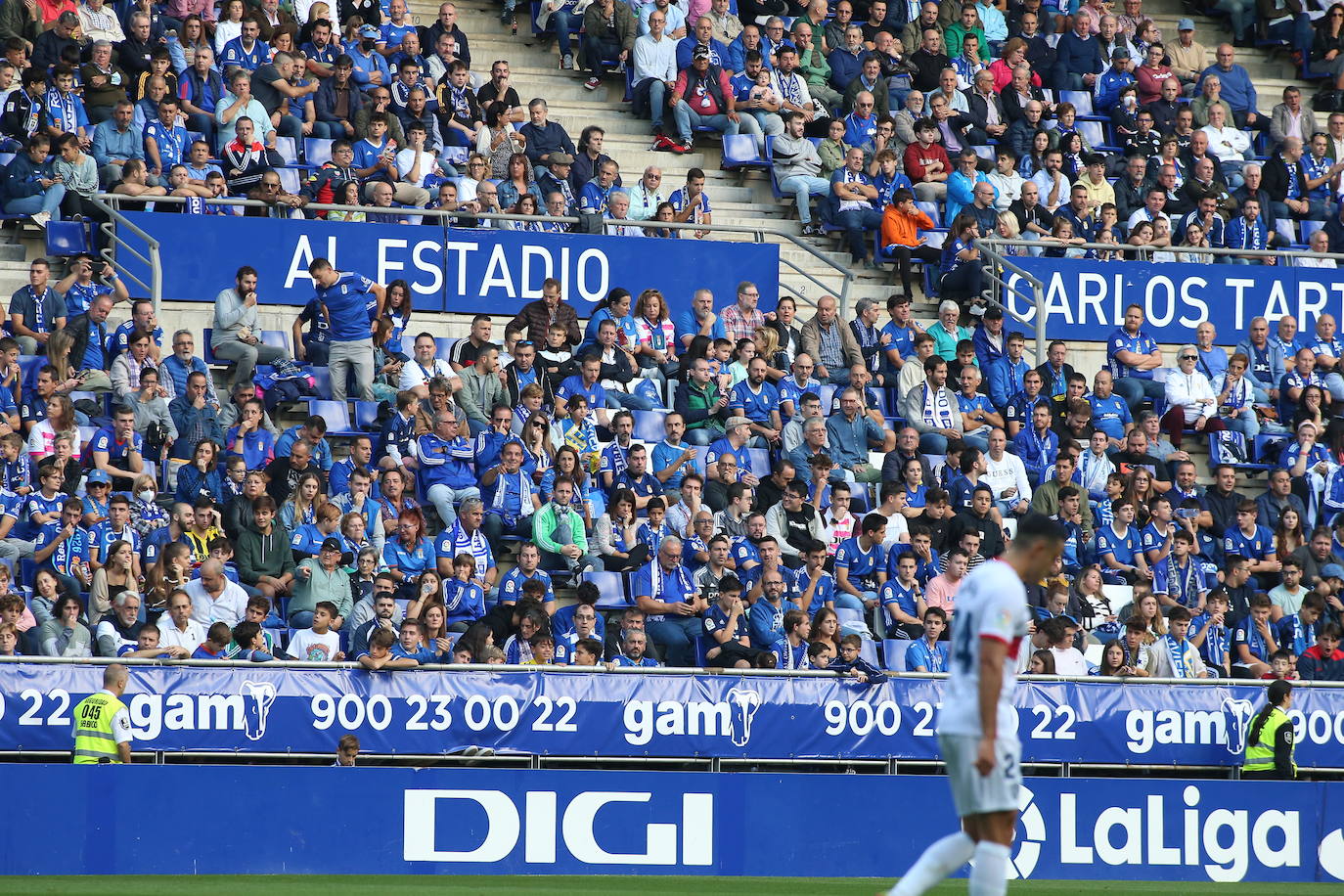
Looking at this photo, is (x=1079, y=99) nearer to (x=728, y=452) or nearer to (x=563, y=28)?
(x=563, y=28)

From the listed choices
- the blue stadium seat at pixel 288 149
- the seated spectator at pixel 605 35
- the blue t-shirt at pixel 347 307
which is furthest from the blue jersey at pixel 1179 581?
the blue stadium seat at pixel 288 149

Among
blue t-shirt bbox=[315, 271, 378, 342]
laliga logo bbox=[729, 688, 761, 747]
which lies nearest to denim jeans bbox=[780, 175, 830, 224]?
blue t-shirt bbox=[315, 271, 378, 342]

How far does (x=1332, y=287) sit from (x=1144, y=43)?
12.9 feet

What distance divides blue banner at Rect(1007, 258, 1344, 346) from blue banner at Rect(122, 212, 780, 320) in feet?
9.67

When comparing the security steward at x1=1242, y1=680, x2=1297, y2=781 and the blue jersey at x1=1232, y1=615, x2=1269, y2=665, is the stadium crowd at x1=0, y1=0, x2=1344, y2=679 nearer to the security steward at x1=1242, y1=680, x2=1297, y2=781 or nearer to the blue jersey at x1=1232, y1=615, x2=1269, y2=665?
the blue jersey at x1=1232, y1=615, x2=1269, y2=665

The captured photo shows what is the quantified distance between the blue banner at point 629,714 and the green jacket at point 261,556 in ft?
6.58

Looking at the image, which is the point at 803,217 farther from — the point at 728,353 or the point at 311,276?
the point at 311,276

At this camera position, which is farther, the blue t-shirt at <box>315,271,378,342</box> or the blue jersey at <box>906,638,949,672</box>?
the blue t-shirt at <box>315,271,378,342</box>

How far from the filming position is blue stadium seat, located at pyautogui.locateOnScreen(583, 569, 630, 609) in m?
16.8

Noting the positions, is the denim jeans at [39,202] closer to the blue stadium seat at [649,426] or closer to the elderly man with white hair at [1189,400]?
the blue stadium seat at [649,426]

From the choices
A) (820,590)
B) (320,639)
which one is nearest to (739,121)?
(820,590)

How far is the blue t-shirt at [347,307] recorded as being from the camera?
17906 millimetres

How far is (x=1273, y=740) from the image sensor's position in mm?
15141

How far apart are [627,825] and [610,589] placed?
10.0 ft
